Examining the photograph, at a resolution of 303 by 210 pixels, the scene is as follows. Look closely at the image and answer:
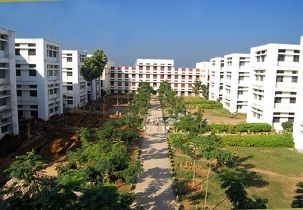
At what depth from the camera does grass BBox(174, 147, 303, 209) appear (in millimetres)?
17427

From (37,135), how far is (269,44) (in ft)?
89.8

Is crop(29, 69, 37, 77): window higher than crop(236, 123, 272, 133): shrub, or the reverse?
crop(29, 69, 37, 77): window

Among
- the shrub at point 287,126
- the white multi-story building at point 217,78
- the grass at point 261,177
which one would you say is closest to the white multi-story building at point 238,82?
the white multi-story building at point 217,78

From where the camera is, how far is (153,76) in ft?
269

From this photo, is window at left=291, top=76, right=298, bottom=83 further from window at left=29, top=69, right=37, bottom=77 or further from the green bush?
window at left=29, top=69, right=37, bottom=77

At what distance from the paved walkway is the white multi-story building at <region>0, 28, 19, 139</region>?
12.5 meters

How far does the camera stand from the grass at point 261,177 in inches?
686

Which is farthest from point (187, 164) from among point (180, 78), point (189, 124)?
point (180, 78)

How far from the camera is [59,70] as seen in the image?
1656 inches

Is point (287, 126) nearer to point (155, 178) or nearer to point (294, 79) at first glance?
point (294, 79)

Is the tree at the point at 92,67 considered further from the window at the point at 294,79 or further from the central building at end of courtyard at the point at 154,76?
the window at the point at 294,79

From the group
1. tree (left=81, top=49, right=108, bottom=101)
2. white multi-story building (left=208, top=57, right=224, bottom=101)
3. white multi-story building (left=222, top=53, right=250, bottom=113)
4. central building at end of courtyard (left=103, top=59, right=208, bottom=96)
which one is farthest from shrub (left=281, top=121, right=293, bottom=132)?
central building at end of courtyard (left=103, top=59, right=208, bottom=96)

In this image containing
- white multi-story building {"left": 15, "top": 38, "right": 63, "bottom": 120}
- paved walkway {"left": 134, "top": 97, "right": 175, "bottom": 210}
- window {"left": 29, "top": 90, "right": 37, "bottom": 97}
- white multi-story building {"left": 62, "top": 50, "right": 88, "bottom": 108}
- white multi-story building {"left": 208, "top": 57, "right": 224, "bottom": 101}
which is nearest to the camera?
paved walkway {"left": 134, "top": 97, "right": 175, "bottom": 210}

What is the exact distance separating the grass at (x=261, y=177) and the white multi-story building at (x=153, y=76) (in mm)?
52695
